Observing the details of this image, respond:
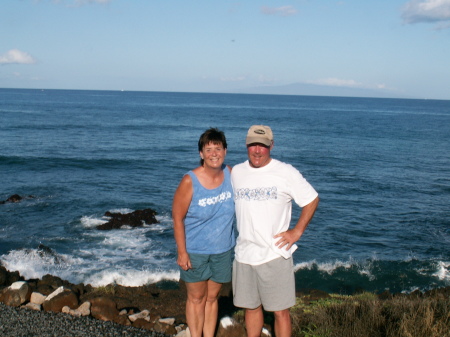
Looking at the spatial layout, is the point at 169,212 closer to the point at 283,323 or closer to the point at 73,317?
the point at 73,317

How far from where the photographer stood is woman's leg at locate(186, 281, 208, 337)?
201 inches

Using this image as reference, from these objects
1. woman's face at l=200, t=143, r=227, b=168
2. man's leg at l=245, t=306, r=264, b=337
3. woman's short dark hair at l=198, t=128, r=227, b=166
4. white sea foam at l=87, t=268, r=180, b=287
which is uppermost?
woman's short dark hair at l=198, t=128, r=227, b=166

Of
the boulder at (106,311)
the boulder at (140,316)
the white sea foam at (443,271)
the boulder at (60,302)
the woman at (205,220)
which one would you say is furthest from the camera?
the white sea foam at (443,271)

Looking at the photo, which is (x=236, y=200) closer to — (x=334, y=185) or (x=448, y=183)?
(x=334, y=185)

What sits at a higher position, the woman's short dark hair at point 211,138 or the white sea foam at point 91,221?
the woman's short dark hair at point 211,138

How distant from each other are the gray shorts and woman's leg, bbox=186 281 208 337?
0.42m

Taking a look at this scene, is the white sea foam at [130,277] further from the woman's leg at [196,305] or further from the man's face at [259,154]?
the man's face at [259,154]

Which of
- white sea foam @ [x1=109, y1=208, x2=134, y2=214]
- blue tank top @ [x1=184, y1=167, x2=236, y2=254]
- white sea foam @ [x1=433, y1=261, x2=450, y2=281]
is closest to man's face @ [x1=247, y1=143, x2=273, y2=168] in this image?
blue tank top @ [x1=184, y1=167, x2=236, y2=254]

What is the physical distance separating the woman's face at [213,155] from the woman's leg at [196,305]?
4.23 ft

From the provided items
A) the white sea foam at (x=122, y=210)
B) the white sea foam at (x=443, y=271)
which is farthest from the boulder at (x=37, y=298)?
the white sea foam at (x=122, y=210)

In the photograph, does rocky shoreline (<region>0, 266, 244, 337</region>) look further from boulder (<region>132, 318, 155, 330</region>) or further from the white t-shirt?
the white t-shirt

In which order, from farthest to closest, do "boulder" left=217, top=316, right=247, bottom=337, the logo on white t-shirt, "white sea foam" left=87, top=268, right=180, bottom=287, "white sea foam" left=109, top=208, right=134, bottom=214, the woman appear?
"white sea foam" left=109, top=208, right=134, bottom=214 < "white sea foam" left=87, top=268, right=180, bottom=287 < "boulder" left=217, top=316, right=247, bottom=337 < the woman < the logo on white t-shirt

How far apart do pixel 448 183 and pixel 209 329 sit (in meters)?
24.9

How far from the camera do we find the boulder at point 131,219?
17.7m
